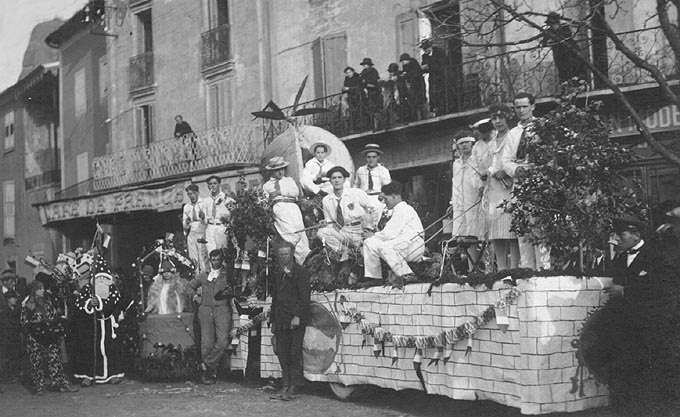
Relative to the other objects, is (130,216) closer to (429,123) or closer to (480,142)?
(429,123)

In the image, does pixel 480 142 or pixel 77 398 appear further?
pixel 77 398

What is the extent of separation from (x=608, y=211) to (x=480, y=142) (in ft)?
7.68

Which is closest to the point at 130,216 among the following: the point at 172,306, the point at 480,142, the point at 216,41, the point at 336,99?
the point at 216,41

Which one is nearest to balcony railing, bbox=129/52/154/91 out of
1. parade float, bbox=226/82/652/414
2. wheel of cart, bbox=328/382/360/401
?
wheel of cart, bbox=328/382/360/401

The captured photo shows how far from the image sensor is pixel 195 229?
16.2 m

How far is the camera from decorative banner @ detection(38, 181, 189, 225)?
2280cm

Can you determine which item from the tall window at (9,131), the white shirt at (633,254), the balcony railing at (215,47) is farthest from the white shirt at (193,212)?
the tall window at (9,131)

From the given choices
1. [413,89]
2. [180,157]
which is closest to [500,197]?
[413,89]

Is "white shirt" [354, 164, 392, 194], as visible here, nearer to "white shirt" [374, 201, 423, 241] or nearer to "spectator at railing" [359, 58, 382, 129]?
"white shirt" [374, 201, 423, 241]

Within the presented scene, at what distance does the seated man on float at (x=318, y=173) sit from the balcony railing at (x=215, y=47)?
431 inches

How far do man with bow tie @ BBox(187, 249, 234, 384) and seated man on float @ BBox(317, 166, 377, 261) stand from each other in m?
1.55

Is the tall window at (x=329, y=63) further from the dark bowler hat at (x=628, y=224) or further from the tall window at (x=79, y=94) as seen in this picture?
the dark bowler hat at (x=628, y=224)

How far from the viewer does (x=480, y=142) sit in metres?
10.7

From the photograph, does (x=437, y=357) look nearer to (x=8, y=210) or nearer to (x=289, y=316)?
(x=289, y=316)
